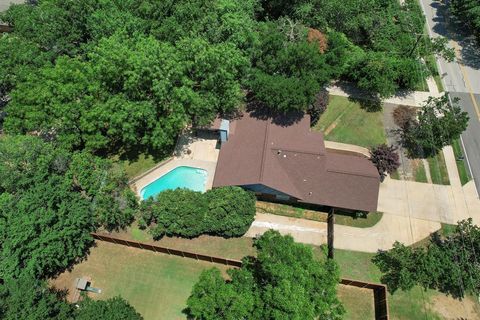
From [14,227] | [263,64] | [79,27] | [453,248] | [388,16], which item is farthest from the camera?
[388,16]

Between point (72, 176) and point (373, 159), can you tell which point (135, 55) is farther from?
point (373, 159)

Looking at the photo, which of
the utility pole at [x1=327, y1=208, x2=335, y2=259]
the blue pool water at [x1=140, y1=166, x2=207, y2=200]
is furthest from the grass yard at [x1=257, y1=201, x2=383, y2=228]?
the blue pool water at [x1=140, y1=166, x2=207, y2=200]

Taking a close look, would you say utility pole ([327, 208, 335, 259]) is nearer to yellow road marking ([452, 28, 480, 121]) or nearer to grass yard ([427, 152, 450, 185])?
grass yard ([427, 152, 450, 185])

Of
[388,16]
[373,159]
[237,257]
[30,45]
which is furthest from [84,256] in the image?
[388,16]

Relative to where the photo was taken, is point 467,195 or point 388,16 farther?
point 388,16

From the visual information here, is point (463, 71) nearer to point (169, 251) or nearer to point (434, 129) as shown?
point (434, 129)

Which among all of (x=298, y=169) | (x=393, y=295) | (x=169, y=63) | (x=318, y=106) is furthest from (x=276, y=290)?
(x=318, y=106)

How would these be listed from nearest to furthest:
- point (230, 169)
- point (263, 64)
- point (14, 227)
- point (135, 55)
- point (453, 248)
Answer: point (14, 227)
point (453, 248)
point (135, 55)
point (230, 169)
point (263, 64)
